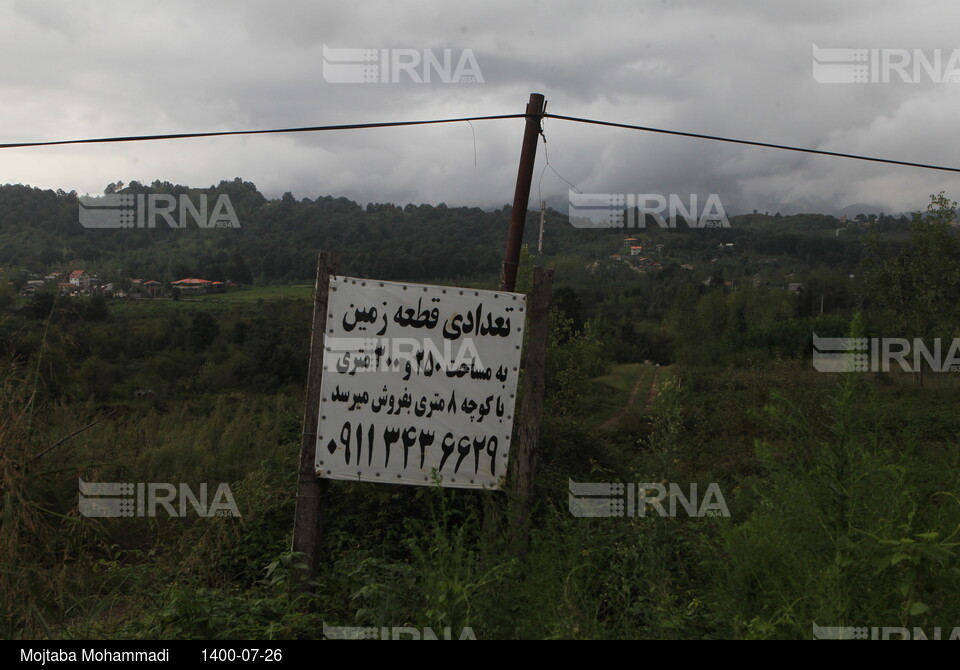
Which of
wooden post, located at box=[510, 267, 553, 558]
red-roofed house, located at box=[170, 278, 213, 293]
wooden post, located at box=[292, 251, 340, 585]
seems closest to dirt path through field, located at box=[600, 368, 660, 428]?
wooden post, located at box=[510, 267, 553, 558]

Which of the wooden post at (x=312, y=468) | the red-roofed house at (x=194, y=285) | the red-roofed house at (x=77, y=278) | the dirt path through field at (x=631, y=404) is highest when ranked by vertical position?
the red-roofed house at (x=194, y=285)

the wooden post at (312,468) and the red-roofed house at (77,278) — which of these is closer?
the wooden post at (312,468)

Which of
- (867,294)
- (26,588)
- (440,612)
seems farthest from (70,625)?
(867,294)

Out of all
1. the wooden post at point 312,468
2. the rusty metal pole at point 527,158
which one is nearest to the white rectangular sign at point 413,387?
the wooden post at point 312,468

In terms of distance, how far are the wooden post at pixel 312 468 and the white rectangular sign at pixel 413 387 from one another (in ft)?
0.19

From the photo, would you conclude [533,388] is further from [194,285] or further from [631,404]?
[194,285]

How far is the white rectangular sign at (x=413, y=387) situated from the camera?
14.5 feet

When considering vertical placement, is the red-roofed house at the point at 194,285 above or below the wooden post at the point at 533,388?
above

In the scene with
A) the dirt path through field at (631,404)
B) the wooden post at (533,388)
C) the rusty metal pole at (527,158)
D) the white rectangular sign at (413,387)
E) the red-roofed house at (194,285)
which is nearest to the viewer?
the white rectangular sign at (413,387)

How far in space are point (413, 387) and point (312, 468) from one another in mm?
825

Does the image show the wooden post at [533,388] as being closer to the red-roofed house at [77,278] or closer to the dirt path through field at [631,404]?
the red-roofed house at [77,278]

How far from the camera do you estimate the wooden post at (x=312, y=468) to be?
14.5 ft

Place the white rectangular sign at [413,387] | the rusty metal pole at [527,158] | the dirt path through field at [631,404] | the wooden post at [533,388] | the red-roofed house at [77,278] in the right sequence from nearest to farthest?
the white rectangular sign at [413,387]
the wooden post at [533,388]
the rusty metal pole at [527,158]
the red-roofed house at [77,278]
the dirt path through field at [631,404]

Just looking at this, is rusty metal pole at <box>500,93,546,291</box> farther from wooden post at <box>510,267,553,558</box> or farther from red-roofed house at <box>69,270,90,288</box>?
red-roofed house at <box>69,270,90,288</box>
